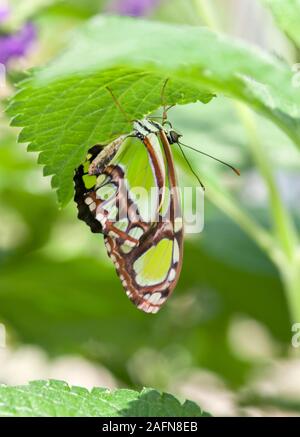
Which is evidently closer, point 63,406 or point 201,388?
point 63,406

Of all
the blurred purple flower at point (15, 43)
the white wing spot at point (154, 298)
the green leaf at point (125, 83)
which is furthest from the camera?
the blurred purple flower at point (15, 43)

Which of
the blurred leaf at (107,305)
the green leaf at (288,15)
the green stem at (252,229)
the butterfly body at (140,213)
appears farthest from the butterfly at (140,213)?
the blurred leaf at (107,305)

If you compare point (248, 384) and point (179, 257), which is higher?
point (248, 384)

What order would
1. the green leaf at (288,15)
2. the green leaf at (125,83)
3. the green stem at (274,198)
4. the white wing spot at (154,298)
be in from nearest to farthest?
the green leaf at (125,83)
the green leaf at (288,15)
the white wing spot at (154,298)
the green stem at (274,198)

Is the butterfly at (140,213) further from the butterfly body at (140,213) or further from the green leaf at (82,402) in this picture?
the green leaf at (82,402)

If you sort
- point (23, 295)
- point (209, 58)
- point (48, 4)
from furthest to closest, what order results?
1. point (23, 295)
2. point (48, 4)
3. point (209, 58)

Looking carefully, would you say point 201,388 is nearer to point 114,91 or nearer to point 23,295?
point 23,295

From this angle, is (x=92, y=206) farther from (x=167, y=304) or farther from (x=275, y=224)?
(x=167, y=304)
